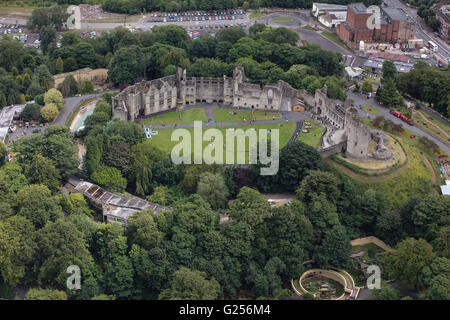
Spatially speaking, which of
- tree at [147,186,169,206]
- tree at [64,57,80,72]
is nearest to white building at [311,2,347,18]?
tree at [64,57,80,72]

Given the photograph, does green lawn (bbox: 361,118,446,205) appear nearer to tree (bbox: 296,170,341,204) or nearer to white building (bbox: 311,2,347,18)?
tree (bbox: 296,170,341,204)

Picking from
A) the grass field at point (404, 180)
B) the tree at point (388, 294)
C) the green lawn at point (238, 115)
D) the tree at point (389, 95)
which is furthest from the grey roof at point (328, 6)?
the tree at point (388, 294)

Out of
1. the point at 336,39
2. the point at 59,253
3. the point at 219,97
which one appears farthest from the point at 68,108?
the point at 336,39

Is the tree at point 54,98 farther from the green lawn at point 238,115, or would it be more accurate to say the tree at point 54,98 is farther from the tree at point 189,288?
the tree at point 189,288

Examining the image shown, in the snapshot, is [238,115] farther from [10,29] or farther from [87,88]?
[10,29]

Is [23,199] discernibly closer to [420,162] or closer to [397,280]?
[397,280]
